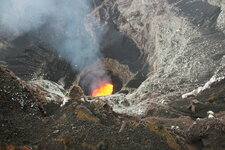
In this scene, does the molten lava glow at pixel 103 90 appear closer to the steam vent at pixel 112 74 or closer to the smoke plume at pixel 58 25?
the steam vent at pixel 112 74

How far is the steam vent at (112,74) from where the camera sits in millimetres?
17625

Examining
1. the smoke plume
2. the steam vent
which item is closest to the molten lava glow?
the steam vent

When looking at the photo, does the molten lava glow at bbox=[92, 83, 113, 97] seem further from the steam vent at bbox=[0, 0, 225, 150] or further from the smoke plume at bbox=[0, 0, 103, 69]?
the smoke plume at bbox=[0, 0, 103, 69]

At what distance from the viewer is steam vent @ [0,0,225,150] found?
17.6 meters

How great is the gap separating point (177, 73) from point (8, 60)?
119 ft

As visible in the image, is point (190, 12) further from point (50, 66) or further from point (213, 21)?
point (50, 66)

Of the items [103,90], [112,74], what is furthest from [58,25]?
[103,90]

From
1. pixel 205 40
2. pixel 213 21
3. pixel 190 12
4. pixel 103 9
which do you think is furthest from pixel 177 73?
pixel 103 9

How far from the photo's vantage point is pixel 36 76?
62.1m

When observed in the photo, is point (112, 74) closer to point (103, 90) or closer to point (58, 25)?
point (103, 90)

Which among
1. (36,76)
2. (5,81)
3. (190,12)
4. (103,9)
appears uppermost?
(103,9)

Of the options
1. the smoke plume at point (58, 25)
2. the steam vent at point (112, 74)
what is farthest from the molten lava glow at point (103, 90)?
the smoke plume at point (58, 25)

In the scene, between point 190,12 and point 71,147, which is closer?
point 71,147

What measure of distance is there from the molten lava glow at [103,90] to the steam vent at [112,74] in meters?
0.31
